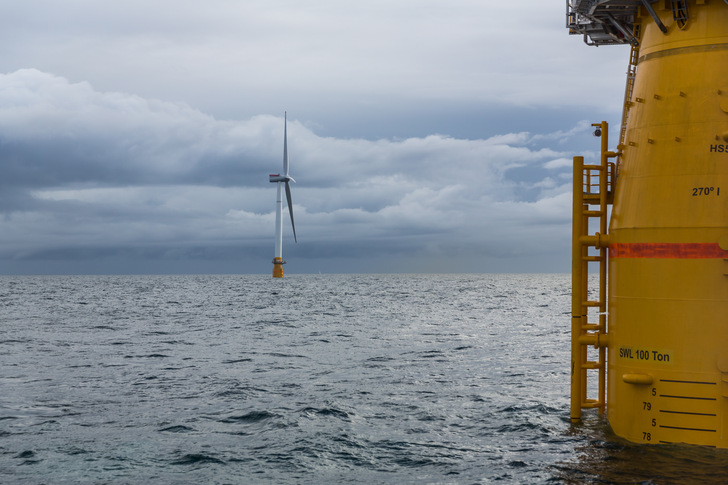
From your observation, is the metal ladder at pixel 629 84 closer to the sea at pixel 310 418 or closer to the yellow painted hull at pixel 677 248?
the yellow painted hull at pixel 677 248

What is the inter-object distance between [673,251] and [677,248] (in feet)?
0.32

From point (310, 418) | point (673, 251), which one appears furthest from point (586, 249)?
point (310, 418)

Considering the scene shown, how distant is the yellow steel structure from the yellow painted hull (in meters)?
0.02

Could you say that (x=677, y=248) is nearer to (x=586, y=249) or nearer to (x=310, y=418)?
(x=586, y=249)

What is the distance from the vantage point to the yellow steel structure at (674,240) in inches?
552

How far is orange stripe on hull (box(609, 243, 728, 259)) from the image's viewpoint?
551 inches

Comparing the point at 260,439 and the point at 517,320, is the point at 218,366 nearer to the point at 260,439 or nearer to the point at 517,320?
the point at 260,439

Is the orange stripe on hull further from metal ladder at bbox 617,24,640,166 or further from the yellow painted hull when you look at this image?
metal ladder at bbox 617,24,640,166

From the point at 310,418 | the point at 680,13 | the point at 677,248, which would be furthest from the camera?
the point at 310,418

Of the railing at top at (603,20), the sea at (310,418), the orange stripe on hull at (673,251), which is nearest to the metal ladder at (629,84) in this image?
the railing at top at (603,20)

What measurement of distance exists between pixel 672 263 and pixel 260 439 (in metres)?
11.3

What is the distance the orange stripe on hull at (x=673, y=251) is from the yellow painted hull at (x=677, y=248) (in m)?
0.02

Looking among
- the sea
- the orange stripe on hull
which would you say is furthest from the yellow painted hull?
the sea

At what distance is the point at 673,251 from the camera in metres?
14.3
